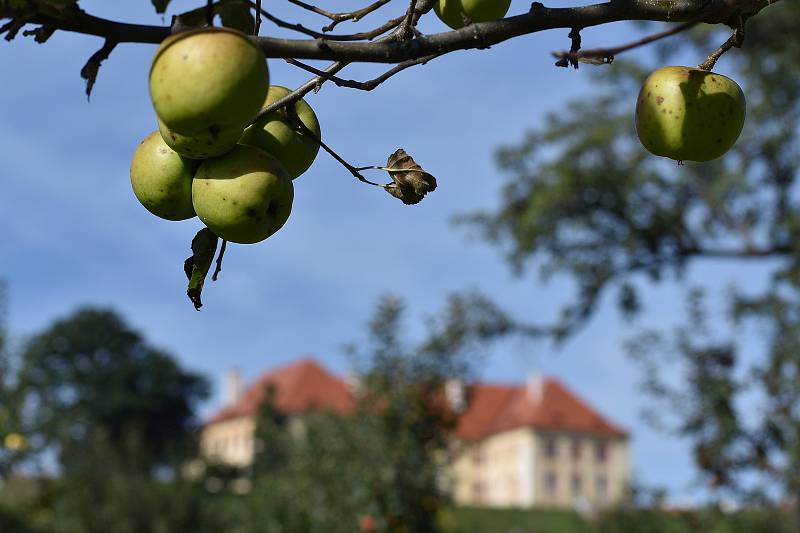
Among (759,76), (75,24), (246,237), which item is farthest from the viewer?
(759,76)

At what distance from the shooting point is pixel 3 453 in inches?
438

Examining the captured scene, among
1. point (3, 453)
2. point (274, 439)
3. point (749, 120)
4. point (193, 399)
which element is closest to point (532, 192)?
point (749, 120)

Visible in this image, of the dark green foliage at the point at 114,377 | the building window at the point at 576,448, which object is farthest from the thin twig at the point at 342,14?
the building window at the point at 576,448

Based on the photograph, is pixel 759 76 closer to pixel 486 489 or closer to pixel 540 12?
pixel 540 12

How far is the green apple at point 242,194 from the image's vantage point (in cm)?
118

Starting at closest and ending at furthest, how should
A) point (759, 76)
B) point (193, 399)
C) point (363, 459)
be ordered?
1. point (363, 459)
2. point (759, 76)
3. point (193, 399)

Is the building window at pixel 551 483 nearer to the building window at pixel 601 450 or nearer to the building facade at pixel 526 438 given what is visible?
the building facade at pixel 526 438

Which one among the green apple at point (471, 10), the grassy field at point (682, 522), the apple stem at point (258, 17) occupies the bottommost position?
the grassy field at point (682, 522)

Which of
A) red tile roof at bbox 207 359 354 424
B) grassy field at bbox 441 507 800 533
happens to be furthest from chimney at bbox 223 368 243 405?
grassy field at bbox 441 507 800 533

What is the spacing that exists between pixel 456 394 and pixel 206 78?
32.4 feet

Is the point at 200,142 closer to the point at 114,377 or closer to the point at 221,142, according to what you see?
the point at 221,142

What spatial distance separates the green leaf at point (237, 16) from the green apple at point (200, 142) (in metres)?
0.16

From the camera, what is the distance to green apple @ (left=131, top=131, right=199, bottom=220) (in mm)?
1266

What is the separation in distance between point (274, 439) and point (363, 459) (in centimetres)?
543
